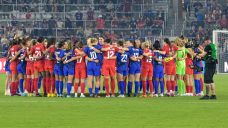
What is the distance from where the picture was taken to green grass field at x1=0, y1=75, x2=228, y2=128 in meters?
18.5

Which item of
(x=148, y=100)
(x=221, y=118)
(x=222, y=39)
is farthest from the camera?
(x=222, y=39)

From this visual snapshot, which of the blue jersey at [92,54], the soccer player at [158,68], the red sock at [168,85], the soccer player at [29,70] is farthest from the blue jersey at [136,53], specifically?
the soccer player at [29,70]

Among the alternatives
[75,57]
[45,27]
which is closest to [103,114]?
[75,57]

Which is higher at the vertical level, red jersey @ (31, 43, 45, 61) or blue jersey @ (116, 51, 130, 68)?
red jersey @ (31, 43, 45, 61)

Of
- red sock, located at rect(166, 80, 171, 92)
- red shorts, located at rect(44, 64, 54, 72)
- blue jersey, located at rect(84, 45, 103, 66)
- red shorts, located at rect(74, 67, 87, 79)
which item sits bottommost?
red sock, located at rect(166, 80, 171, 92)

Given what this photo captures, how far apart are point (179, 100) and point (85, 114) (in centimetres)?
625

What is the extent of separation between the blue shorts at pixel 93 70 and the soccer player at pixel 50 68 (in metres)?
1.44

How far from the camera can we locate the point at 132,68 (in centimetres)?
2853

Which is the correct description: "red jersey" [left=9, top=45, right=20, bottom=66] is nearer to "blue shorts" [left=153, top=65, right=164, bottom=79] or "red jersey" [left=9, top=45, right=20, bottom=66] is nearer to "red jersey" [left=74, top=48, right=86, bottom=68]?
"red jersey" [left=74, top=48, right=86, bottom=68]

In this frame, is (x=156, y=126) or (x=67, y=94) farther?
(x=67, y=94)

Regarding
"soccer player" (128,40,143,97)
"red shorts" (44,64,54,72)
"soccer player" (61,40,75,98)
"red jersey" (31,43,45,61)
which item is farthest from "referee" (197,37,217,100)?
"red jersey" (31,43,45,61)

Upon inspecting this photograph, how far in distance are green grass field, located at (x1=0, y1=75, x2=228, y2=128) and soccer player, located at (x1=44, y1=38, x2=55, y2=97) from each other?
4.46 ft

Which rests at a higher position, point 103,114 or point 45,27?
point 45,27

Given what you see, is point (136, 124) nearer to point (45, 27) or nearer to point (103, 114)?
point (103, 114)
